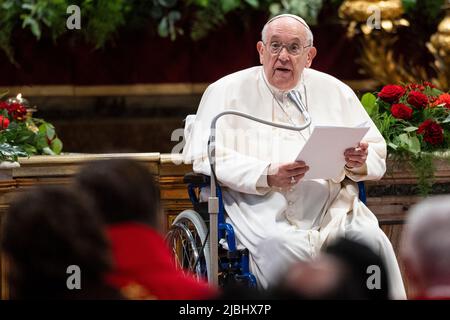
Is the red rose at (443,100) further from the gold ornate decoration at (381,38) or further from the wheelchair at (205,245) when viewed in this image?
the gold ornate decoration at (381,38)

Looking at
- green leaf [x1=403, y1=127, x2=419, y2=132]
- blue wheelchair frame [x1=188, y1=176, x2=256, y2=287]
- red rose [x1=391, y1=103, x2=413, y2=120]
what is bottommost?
blue wheelchair frame [x1=188, y1=176, x2=256, y2=287]

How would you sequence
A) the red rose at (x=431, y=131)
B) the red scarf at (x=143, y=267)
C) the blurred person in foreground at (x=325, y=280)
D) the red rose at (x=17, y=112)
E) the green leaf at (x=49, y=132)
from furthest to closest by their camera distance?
the green leaf at (x=49, y=132)
the red rose at (x=17, y=112)
the red rose at (x=431, y=131)
the red scarf at (x=143, y=267)
the blurred person in foreground at (x=325, y=280)

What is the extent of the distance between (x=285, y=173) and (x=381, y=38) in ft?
14.3

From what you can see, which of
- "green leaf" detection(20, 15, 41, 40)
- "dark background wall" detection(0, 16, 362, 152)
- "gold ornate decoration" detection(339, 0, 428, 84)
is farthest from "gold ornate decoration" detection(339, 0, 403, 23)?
"green leaf" detection(20, 15, 41, 40)

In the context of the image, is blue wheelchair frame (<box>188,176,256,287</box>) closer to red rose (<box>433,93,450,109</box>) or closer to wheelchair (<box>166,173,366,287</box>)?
wheelchair (<box>166,173,366,287</box>)

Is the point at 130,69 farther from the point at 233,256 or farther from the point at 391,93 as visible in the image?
the point at 233,256

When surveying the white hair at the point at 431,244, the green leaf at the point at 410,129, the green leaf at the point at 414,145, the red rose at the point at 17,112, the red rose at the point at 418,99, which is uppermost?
the red rose at the point at 17,112

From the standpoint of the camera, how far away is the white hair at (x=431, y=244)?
3283 millimetres

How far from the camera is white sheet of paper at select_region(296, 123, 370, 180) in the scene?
5.56 meters

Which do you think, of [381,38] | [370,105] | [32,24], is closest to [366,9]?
[381,38]

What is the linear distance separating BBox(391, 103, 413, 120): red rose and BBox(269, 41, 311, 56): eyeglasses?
0.76m

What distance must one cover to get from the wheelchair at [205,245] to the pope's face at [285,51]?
66cm

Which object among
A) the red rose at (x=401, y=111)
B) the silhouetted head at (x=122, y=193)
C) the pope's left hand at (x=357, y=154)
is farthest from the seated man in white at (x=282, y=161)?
the silhouetted head at (x=122, y=193)

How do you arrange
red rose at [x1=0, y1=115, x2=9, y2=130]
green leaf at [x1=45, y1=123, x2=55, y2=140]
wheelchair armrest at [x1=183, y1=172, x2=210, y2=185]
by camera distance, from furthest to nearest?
green leaf at [x1=45, y1=123, x2=55, y2=140] < red rose at [x1=0, y1=115, x2=9, y2=130] < wheelchair armrest at [x1=183, y1=172, x2=210, y2=185]
